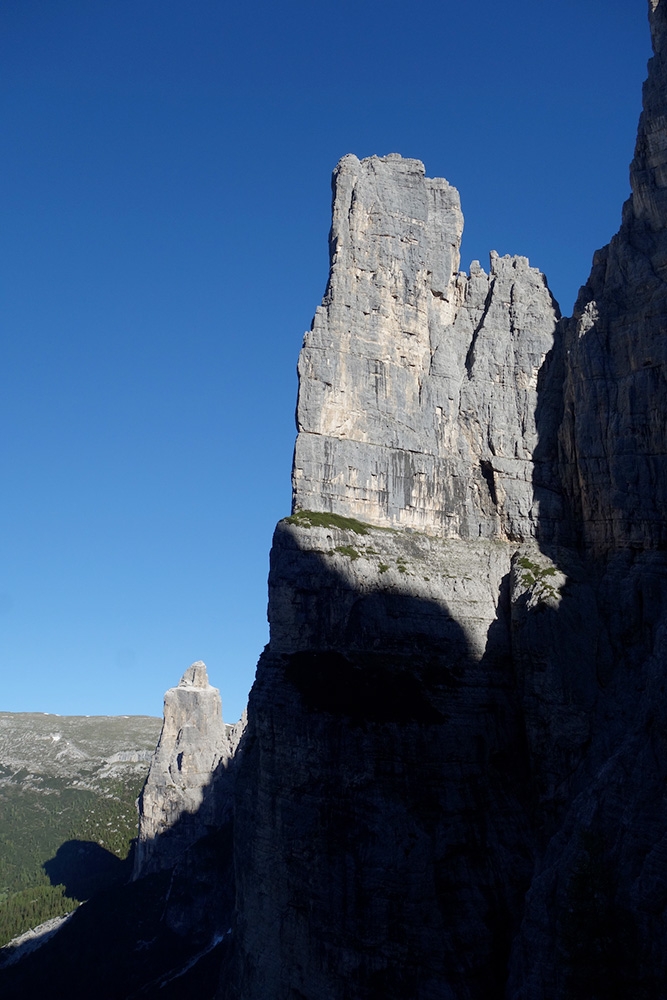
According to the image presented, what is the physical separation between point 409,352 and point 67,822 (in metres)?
119

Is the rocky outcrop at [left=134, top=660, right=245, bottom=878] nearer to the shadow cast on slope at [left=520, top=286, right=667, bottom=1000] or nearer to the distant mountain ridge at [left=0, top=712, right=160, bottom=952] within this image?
the distant mountain ridge at [left=0, top=712, right=160, bottom=952]

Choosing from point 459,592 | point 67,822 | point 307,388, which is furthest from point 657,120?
point 67,822

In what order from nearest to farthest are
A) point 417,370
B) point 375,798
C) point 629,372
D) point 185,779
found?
point 375,798 < point 629,372 < point 417,370 < point 185,779

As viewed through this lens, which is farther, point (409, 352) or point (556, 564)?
point (409, 352)

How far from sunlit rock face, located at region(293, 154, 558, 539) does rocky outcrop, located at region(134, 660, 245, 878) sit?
62.0 m

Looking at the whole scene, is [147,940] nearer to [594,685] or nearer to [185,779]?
[185,779]

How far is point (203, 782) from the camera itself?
11456 cm

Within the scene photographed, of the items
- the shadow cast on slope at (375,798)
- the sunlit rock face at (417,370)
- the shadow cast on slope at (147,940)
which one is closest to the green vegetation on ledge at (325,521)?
the sunlit rock face at (417,370)

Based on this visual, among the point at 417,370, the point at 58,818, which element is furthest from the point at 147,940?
the point at 58,818

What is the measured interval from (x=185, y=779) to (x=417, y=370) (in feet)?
235

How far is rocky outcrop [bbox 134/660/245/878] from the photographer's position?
10912 cm

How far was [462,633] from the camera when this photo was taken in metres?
55.5

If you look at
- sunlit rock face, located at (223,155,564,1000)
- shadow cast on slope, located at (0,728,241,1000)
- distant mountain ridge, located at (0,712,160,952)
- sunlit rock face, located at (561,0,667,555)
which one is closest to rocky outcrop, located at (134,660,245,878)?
shadow cast on slope, located at (0,728,241,1000)

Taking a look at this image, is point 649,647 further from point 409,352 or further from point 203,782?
point 203,782
